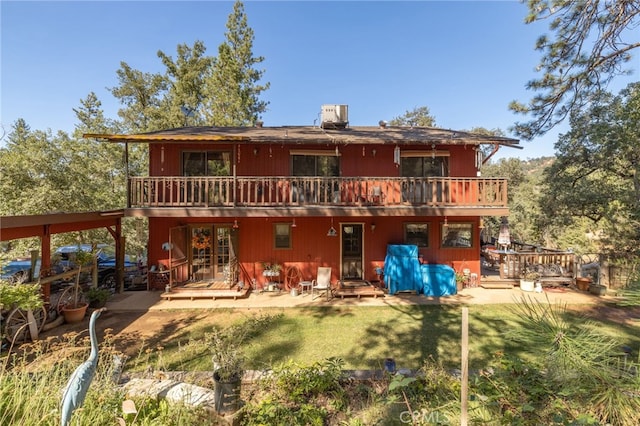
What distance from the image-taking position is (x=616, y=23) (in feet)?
18.9

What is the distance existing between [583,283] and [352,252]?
8953 mm

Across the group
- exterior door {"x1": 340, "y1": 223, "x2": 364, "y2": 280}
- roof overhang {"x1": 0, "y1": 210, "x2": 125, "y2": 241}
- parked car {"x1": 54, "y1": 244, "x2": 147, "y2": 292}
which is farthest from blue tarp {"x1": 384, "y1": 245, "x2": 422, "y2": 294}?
roof overhang {"x1": 0, "y1": 210, "x2": 125, "y2": 241}

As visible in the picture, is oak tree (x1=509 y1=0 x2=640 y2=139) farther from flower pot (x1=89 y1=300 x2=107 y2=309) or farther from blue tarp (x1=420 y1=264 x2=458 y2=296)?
flower pot (x1=89 y1=300 x2=107 y2=309)

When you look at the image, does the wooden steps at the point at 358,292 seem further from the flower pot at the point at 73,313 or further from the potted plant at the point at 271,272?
the flower pot at the point at 73,313

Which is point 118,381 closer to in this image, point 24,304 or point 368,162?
point 24,304

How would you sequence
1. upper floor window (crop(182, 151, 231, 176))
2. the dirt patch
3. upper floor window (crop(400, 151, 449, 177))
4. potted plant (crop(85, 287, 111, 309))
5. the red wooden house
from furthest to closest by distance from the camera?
upper floor window (crop(400, 151, 449, 177)), upper floor window (crop(182, 151, 231, 176)), the red wooden house, potted plant (crop(85, 287, 111, 309)), the dirt patch

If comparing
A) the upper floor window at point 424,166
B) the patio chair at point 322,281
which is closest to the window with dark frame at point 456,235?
the upper floor window at point 424,166

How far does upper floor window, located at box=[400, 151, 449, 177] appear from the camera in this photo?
1105 cm

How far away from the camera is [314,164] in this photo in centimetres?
1095

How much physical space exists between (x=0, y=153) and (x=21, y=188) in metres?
3.97

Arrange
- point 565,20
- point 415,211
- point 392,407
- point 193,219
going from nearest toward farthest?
point 392,407 < point 565,20 < point 415,211 < point 193,219

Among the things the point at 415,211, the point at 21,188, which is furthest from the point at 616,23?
the point at 21,188

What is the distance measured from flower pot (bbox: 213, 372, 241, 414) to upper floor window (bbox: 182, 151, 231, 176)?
8.64 m

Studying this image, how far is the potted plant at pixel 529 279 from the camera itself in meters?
10.0
